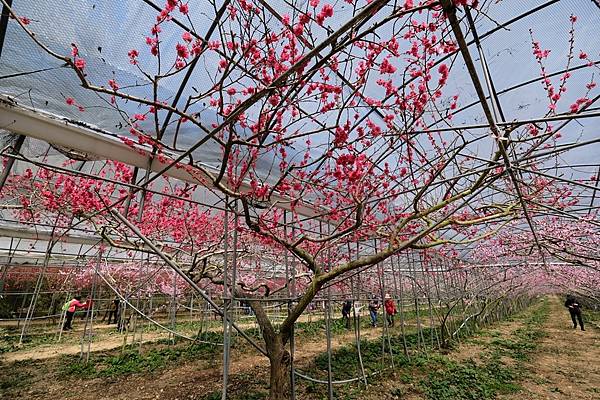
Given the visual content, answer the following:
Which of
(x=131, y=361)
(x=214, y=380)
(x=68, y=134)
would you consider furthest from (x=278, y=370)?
(x=131, y=361)

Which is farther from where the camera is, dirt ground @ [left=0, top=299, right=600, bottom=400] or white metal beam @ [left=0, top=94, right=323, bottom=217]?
dirt ground @ [left=0, top=299, right=600, bottom=400]

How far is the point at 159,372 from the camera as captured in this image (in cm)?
587

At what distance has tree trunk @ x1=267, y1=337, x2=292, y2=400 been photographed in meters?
3.70

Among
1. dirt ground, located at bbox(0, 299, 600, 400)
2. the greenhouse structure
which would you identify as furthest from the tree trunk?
dirt ground, located at bbox(0, 299, 600, 400)

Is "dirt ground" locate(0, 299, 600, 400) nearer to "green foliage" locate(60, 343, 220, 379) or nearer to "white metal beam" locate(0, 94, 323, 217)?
"green foliage" locate(60, 343, 220, 379)

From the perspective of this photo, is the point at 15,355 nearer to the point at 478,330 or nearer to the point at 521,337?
the point at 478,330

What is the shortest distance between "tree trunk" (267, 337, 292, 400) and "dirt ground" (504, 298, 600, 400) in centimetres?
397

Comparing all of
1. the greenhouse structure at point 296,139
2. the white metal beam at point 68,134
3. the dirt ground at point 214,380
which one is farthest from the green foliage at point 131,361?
the white metal beam at point 68,134

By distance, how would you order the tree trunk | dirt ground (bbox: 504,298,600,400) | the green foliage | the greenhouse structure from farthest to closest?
the green foliage
dirt ground (bbox: 504,298,600,400)
the tree trunk
the greenhouse structure

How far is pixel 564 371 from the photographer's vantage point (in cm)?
675

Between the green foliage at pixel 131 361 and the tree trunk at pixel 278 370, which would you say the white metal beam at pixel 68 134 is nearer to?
the tree trunk at pixel 278 370

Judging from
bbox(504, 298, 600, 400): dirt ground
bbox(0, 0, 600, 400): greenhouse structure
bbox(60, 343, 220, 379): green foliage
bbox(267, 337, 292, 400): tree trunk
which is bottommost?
bbox(504, 298, 600, 400): dirt ground

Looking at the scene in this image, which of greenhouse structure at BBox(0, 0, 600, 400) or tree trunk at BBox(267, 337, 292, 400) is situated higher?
greenhouse structure at BBox(0, 0, 600, 400)

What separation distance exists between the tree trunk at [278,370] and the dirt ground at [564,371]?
397 cm
